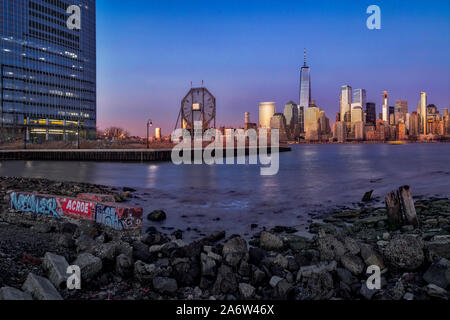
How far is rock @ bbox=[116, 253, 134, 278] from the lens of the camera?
27.0 ft

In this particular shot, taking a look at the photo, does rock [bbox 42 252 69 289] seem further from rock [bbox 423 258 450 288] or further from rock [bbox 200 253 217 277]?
rock [bbox 423 258 450 288]

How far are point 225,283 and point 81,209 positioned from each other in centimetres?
822

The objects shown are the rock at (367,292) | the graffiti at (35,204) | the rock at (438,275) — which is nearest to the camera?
the rock at (367,292)

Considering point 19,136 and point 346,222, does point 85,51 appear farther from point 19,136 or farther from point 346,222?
point 346,222

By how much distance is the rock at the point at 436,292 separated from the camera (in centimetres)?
705

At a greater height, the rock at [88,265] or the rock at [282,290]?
the rock at [88,265]

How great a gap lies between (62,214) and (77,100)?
165321 millimetres

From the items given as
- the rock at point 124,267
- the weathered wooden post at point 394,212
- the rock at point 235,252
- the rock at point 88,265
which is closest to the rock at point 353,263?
the rock at point 235,252

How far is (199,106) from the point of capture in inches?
6363

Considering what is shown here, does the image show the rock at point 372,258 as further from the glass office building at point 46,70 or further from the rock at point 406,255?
the glass office building at point 46,70

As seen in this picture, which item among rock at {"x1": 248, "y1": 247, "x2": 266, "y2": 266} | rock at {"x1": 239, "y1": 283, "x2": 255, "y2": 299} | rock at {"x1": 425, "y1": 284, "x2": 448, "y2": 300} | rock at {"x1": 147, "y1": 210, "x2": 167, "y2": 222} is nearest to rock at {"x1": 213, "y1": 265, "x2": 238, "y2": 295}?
rock at {"x1": 239, "y1": 283, "x2": 255, "y2": 299}

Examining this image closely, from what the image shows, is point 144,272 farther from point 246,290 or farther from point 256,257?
point 256,257

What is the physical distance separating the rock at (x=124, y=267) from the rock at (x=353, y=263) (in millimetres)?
5233

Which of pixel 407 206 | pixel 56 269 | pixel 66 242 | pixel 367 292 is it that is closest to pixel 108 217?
pixel 66 242
